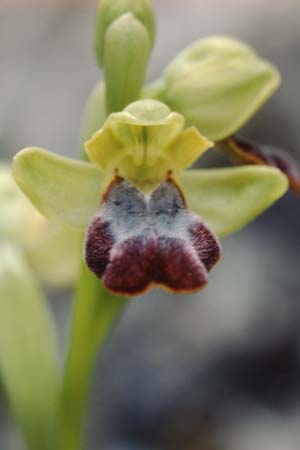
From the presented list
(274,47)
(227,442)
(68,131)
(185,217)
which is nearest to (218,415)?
(227,442)

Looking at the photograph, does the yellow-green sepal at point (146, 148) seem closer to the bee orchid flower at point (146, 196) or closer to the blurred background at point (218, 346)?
the bee orchid flower at point (146, 196)

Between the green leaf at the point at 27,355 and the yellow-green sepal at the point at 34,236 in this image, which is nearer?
the green leaf at the point at 27,355

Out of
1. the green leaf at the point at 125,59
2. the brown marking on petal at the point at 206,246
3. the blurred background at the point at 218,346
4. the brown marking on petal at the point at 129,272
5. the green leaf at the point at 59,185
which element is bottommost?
the blurred background at the point at 218,346

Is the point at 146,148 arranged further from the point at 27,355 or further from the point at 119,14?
the point at 27,355

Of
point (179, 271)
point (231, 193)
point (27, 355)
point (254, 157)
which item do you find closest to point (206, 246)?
point (179, 271)

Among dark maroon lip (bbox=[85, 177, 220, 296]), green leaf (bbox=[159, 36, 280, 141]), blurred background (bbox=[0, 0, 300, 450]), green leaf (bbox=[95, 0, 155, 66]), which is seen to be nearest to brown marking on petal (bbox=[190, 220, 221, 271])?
dark maroon lip (bbox=[85, 177, 220, 296])

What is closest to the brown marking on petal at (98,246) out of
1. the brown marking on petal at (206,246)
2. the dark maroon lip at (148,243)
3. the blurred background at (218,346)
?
the dark maroon lip at (148,243)

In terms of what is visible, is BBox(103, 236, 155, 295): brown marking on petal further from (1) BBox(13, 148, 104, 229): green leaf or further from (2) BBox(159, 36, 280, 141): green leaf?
(2) BBox(159, 36, 280, 141): green leaf

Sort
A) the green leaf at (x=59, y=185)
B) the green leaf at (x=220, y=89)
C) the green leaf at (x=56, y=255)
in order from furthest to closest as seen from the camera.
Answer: the green leaf at (x=56, y=255)
the green leaf at (x=220, y=89)
the green leaf at (x=59, y=185)
